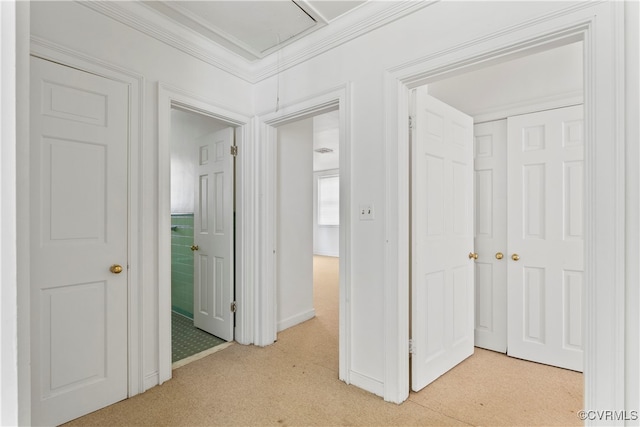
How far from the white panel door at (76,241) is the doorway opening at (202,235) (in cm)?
62

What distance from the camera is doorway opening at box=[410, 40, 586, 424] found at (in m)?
2.41

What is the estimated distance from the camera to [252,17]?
2.25 m

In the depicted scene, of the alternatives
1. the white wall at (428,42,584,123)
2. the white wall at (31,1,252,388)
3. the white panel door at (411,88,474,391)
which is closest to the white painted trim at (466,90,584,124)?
the white wall at (428,42,584,123)

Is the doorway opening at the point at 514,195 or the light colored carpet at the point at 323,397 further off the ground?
the doorway opening at the point at 514,195

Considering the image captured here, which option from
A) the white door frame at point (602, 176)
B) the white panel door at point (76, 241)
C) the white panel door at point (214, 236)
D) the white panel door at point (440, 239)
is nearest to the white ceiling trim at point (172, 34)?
the white panel door at point (76, 241)

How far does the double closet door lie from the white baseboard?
174cm

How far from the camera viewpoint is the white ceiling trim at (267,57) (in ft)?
6.65

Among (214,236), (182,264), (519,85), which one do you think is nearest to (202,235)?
(214,236)

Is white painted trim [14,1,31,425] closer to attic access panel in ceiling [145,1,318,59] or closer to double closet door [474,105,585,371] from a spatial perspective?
attic access panel in ceiling [145,1,318,59]

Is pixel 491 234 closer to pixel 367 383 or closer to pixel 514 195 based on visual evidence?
pixel 514 195

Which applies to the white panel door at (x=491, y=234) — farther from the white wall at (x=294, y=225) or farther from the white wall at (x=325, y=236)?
the white wall at (x=325, y=236)

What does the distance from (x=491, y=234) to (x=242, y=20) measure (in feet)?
8.84
